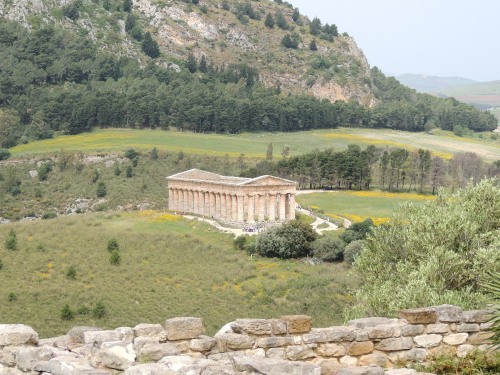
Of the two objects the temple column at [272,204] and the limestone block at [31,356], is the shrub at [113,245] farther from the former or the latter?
the limestone block at [31,356]

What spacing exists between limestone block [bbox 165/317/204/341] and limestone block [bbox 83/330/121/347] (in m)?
0.84

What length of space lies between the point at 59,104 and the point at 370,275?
129 metres

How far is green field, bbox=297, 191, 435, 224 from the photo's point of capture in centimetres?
9344

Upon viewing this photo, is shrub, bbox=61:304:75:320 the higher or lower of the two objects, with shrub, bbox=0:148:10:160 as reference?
lower

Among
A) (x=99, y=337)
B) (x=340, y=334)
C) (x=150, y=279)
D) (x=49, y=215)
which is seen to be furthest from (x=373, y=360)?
(x=49, y=215)

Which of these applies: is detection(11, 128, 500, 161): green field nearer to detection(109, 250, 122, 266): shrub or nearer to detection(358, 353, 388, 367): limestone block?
detection(109, 250, 122, 266): shrub

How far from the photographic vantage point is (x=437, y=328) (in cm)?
1681

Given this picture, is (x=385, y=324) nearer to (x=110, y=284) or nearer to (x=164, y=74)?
(x=110, y=284)

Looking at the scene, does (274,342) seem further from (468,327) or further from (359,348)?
(468,327)

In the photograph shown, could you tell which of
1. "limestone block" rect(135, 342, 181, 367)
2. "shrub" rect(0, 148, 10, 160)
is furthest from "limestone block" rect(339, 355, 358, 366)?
"shrub" rect(0, 148, 10, 160)

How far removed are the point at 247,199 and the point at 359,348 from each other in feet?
257

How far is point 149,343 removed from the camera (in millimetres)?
14625

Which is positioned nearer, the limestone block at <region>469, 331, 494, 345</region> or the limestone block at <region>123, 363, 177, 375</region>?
the limestone block at <region>123, 363, 177, 375</region>

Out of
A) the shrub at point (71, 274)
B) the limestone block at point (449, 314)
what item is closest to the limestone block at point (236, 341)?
the limestone block at point (449, 314)
